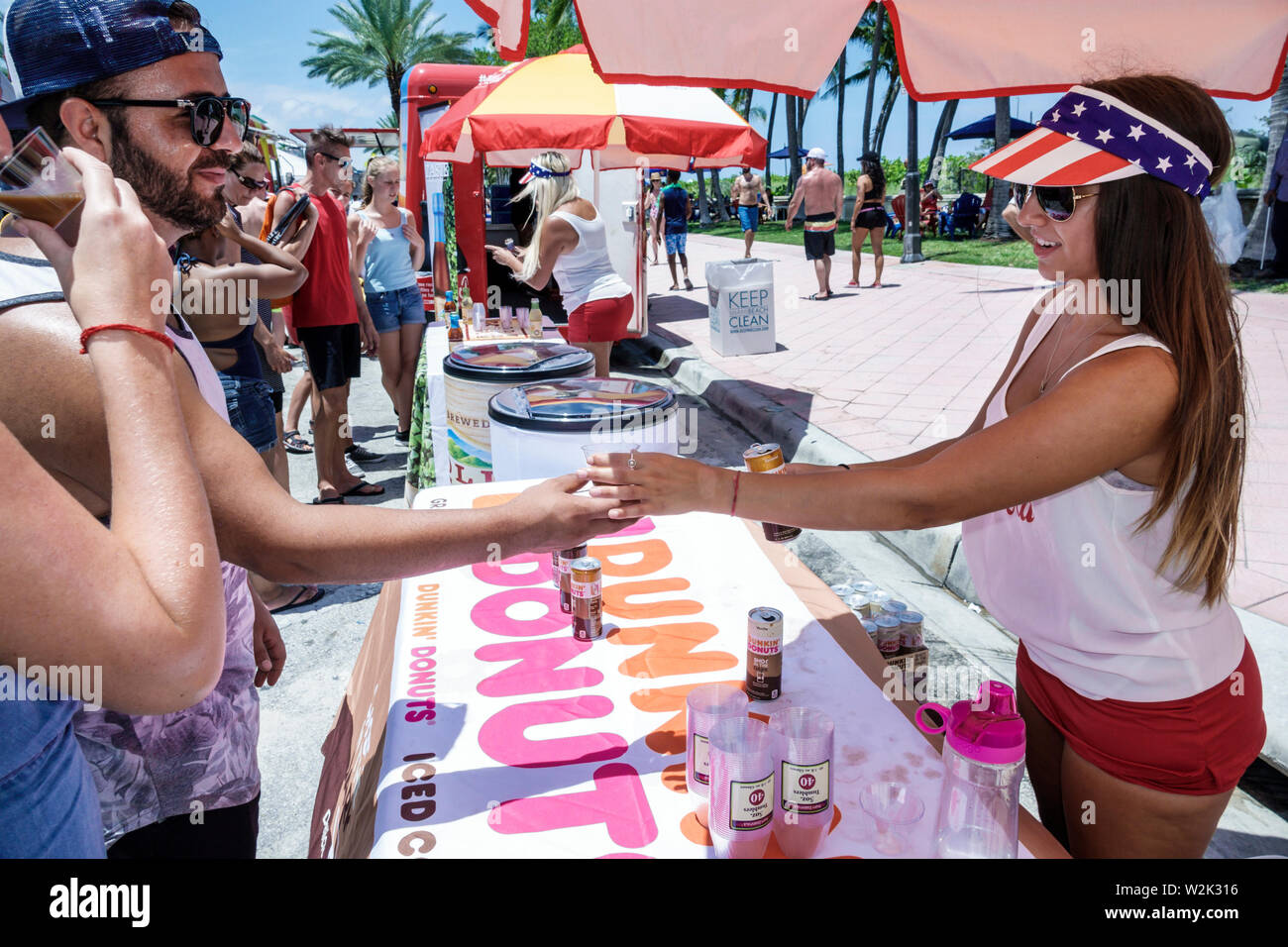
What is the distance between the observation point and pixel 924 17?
2.36m

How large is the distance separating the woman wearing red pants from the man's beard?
163 inches

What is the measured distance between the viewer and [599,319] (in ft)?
20.4

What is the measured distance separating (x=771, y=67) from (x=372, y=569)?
71.9 inches

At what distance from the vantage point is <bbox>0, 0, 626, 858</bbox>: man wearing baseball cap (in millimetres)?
1144

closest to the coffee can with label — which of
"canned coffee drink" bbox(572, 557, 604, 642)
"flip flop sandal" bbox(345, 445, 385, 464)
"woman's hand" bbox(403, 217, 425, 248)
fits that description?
"canned coffee drink" bbox(572, 557, 604, 642)

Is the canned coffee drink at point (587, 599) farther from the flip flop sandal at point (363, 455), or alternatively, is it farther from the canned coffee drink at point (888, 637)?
the flip flop sandal at point (363, 455)

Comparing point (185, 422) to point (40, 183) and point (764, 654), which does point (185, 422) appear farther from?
point (764, 654)

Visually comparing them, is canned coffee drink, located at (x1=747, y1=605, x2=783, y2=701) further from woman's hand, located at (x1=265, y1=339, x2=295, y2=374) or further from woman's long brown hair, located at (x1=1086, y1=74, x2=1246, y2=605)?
woman's hand, located at (x1=265, y1=339, x2=295, y2=374)

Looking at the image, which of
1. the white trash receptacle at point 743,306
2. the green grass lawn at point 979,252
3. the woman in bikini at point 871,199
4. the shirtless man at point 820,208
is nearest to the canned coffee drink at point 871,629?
the white trash receptacle at point 743,306

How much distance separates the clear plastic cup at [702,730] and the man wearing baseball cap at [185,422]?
0.59 metres

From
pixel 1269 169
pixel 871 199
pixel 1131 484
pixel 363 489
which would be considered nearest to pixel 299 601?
pixel 363 489

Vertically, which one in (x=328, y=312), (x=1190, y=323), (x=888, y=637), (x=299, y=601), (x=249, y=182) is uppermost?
(x=249, y=182)

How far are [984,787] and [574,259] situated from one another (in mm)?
5091

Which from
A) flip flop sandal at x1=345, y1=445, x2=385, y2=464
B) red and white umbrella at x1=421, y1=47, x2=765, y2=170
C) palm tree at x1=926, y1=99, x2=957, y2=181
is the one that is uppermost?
palm tree at x1=926, y1=99, x2=957, y2=181
